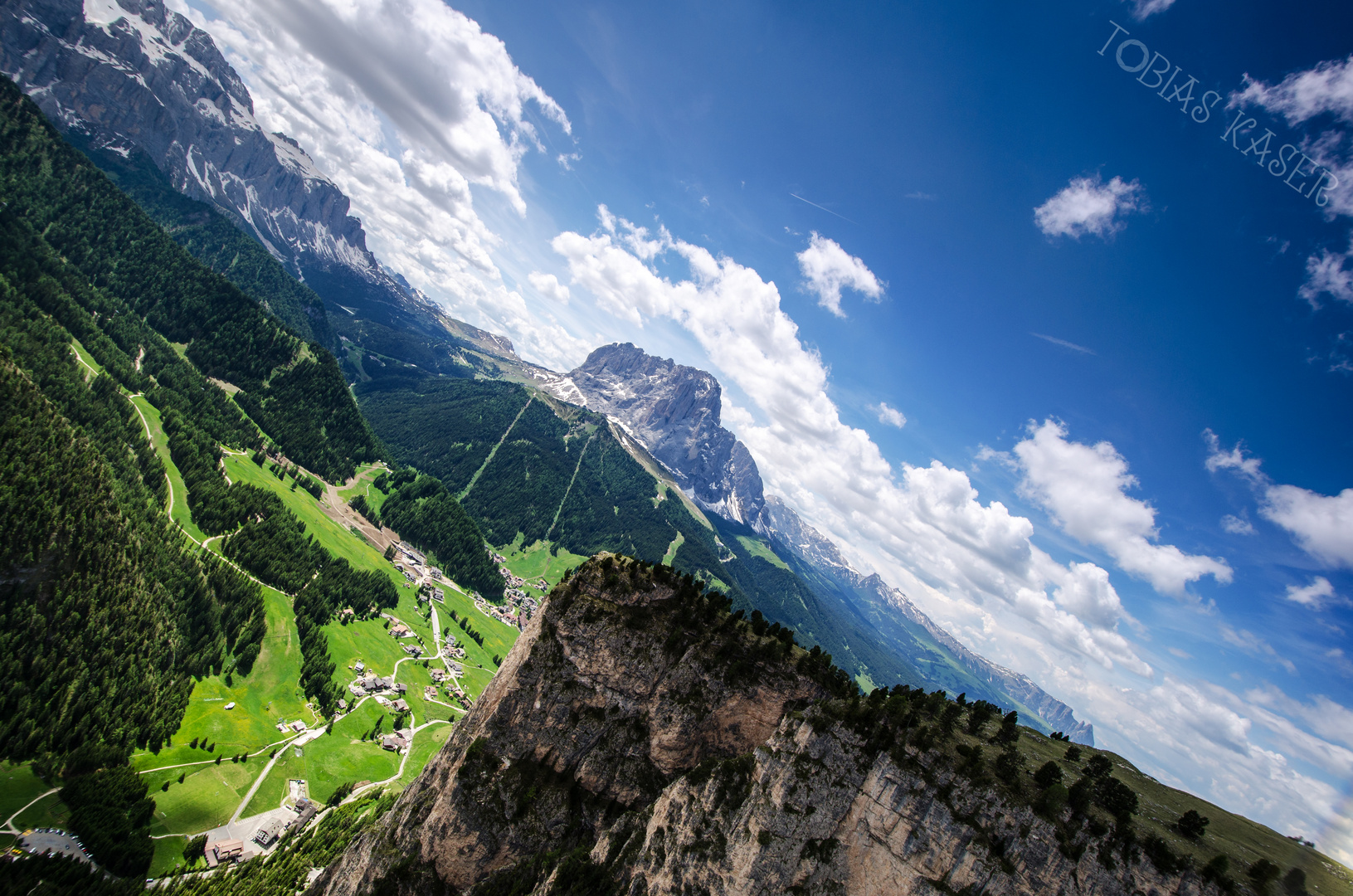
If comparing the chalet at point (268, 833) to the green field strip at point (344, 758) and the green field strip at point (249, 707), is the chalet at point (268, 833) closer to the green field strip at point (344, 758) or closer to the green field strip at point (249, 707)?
the green field strip at point (344, 758)

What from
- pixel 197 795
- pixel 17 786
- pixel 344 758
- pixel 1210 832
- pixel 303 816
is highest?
pixel 1210 832

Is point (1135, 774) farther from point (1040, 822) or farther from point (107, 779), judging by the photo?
point (107, 779)

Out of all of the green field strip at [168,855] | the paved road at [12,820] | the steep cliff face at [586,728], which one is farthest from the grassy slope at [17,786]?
the steep cliff face at [586,728]

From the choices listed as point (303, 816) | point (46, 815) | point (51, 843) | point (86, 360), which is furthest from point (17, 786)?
point (86, 360)

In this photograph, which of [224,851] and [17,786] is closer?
[17,786]

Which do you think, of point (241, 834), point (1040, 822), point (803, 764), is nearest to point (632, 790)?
point (803, 764)

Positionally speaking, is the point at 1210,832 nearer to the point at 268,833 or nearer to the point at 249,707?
the point at 268,833
